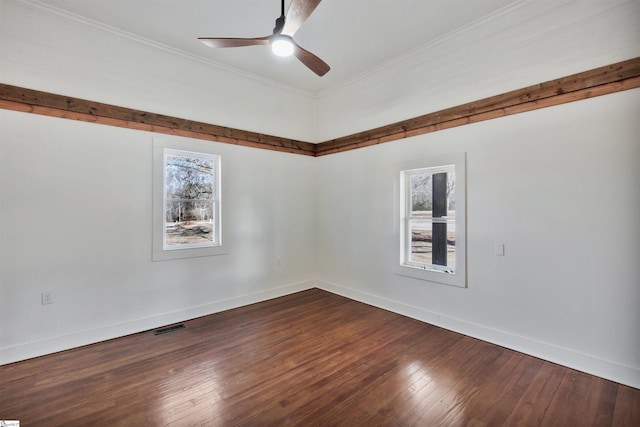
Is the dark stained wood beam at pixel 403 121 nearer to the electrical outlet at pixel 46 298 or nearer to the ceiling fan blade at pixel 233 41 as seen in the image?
the ceiling fan blade at pixel 233 41

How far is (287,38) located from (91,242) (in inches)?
115

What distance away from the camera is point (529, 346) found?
9.41 feet

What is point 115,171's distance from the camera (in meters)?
3.31

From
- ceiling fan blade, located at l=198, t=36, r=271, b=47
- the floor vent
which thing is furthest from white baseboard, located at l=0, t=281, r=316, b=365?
ceiling fan blade, located at l=198, t=36, r=271, b=47

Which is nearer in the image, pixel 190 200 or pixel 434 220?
pixel 434 220

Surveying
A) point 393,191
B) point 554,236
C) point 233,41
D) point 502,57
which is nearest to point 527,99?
point 502,57

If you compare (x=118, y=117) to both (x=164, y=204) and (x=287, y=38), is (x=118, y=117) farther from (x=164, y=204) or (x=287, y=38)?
(x=287, y=38)

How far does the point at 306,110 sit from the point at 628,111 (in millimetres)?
4113

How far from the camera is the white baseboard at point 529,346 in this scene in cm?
242

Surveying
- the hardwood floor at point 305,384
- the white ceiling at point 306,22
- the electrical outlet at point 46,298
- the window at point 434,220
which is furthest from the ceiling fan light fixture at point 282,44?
the electrical outlet at point 46,298

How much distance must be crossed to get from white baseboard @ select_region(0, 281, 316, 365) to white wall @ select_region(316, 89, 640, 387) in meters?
2.43

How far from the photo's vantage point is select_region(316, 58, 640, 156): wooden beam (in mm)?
2455

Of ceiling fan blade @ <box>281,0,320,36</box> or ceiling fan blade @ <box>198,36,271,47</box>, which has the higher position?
ceiling fan blade @ <box>198,36,271,47</box>

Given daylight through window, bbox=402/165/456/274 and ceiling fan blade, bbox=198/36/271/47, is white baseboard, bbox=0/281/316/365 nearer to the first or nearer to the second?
daylight through window, bbox=402/165/456/274
